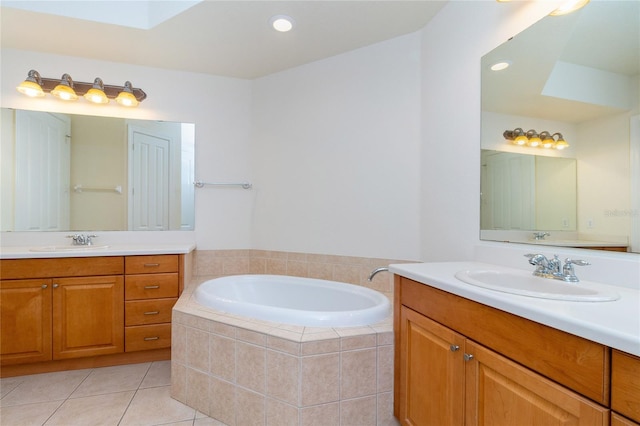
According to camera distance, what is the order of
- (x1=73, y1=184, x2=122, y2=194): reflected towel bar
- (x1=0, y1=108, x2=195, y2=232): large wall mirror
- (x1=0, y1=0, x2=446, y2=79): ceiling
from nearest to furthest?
(x1=0, y1=0, x2=446, y2=79): ceiling, (x1=0, y1=108, x2=195, y2=232): large wall mirror, (x1=73, y1=184, x2=122, y2=194): reflected towel bar

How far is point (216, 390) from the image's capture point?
162 centimetres

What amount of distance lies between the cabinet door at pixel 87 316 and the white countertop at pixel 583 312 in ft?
6.99

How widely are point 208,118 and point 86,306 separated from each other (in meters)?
1.75

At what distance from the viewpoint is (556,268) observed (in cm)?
115

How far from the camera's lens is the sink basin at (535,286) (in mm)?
865

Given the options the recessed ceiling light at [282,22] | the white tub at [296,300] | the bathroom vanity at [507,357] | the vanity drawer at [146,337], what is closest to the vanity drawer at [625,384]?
the bathroom vanity at [507,357]

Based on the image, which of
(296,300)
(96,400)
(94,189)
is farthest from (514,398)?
(94,189)

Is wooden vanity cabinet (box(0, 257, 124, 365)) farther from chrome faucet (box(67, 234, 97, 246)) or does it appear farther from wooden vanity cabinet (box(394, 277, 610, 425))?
wooden vanity cabinet (box(394, 277, 610, 425))

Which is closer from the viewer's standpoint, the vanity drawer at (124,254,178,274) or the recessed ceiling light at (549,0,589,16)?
the recessed ceiling light at (549,0,589,16)

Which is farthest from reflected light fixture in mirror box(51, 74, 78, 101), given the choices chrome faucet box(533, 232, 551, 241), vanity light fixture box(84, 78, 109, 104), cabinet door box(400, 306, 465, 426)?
chrome faucet box(533, 232, 551, 241)

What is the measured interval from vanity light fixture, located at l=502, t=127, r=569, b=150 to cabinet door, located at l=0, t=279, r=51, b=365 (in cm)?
287

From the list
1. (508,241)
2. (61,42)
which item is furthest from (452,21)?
(61,42)

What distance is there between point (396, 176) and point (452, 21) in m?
0.99

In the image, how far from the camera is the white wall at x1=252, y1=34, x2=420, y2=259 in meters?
2.21
